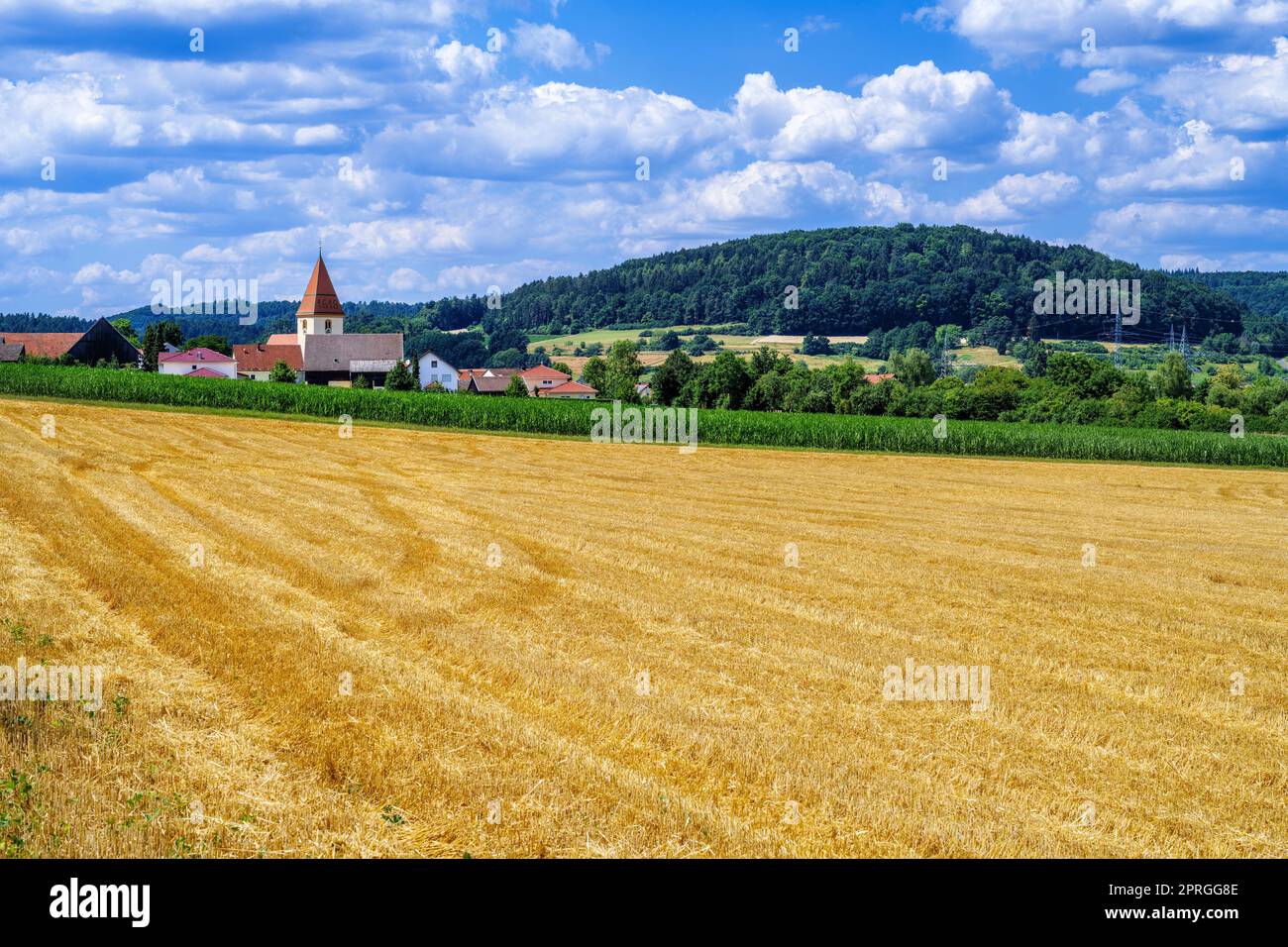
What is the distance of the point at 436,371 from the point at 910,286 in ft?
257

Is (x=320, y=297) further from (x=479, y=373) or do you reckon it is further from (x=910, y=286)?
(x=910, y=286)

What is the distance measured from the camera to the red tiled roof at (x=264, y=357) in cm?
14375

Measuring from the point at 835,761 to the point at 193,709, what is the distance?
587 centimetres

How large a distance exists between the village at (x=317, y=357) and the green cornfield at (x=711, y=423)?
29.7 m

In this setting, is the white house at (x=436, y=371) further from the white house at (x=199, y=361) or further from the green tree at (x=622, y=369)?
the green tree at (x=622, y=369)

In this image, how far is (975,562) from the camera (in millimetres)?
21266

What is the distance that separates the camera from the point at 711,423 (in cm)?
6481

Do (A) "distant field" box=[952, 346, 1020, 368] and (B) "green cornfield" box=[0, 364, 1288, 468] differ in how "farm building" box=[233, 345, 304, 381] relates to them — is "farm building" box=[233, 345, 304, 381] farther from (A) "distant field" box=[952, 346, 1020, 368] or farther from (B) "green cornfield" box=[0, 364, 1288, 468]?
(A) "distant field" box=[952, 346, 1020, 368]

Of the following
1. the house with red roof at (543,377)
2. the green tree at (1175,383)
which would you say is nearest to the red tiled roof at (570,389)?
the house with red roof at (543,377)

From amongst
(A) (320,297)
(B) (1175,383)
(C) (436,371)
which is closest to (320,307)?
(A) (320,297)

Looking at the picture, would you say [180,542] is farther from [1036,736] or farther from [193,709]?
[1036,736]
